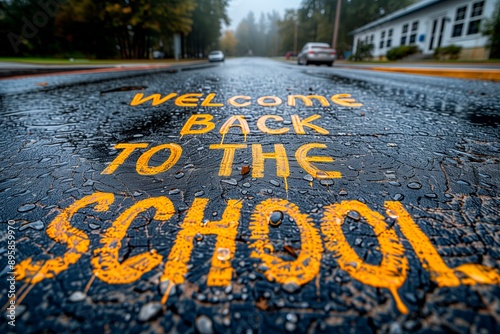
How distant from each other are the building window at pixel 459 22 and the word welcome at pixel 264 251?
23.3m

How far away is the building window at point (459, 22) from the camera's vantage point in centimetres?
1758

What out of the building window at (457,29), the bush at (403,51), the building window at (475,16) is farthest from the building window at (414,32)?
the building window at (475,16)

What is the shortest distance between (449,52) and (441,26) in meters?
3.89

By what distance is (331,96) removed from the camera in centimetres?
370

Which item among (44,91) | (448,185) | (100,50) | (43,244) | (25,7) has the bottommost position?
(43,244)

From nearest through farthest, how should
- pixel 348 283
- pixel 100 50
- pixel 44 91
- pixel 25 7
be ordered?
pixel 348 283 → pixel 44 91 → pixel 25 7 → pixel 100 50

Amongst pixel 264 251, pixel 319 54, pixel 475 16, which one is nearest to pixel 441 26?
pixel 475 16

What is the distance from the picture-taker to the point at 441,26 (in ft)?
64.8

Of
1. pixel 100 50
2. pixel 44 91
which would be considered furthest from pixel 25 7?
pixel 44 91

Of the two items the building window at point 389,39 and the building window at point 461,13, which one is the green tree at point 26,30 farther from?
the building window at point 389,39

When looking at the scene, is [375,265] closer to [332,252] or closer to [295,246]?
[332,252]

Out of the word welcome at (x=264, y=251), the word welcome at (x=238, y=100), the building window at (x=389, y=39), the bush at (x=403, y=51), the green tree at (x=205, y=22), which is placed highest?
the green tree at (x=205, y=22)

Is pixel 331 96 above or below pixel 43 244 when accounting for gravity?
above

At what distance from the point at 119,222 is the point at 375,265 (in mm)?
1110
